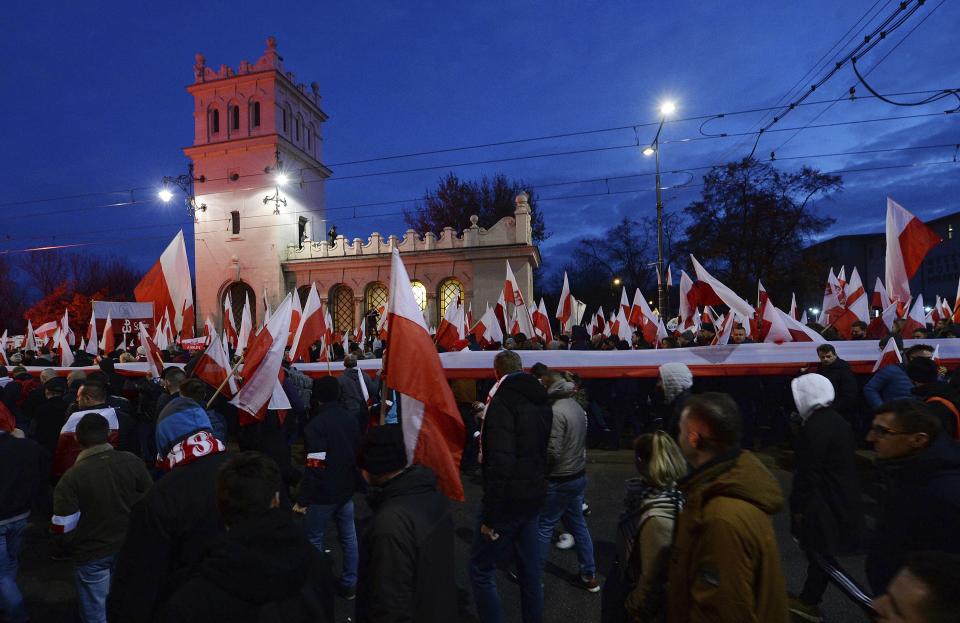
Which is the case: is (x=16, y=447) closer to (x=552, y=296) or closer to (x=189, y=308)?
(x=189, y=308)

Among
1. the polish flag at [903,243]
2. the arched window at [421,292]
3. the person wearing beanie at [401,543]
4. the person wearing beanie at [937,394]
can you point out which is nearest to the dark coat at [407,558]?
the person wearing beanie at [401,543]

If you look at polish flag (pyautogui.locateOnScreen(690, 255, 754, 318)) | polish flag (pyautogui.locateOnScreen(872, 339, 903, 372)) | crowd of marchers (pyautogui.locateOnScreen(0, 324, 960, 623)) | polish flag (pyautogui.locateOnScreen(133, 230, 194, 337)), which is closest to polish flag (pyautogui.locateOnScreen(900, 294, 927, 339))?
polish flag (pyautogui.locateOnScreen(872, 339, 903, 372))

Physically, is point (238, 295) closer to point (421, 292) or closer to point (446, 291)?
point (421, 292)

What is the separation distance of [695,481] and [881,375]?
5.66 meters

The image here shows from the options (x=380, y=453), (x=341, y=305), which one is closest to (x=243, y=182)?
(x=341, y=305)

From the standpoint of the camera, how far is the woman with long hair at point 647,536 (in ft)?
7.21

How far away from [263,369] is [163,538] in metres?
3.00

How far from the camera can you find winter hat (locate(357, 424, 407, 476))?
2.39m

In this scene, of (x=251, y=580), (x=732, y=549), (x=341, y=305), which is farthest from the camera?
(x=341, y=305)

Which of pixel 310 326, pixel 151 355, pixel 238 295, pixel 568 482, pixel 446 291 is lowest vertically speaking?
pixel 568 482

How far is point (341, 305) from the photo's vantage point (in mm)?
29219

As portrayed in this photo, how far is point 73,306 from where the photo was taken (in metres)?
33.4

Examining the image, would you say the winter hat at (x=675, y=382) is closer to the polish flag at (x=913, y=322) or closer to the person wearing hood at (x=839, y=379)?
the person wearing hood at (x=839, y=379)

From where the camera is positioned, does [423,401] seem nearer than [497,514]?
Yes
